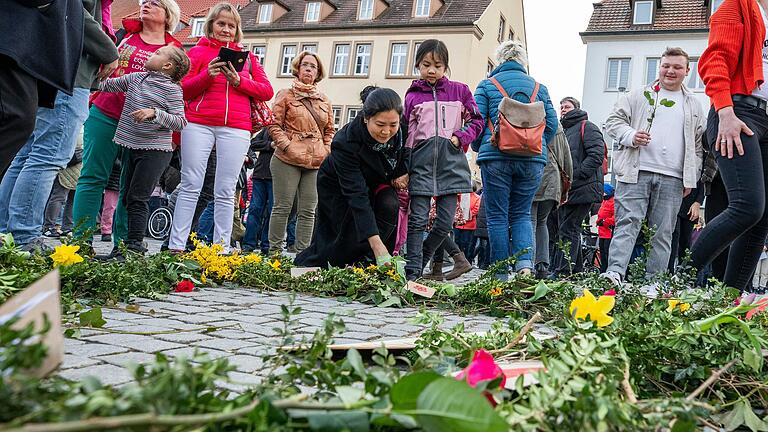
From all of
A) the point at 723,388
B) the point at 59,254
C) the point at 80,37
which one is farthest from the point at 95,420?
the point at 80,37

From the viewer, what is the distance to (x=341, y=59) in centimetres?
3394

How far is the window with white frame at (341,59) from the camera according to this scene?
110 ft

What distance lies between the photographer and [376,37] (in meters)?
32.9

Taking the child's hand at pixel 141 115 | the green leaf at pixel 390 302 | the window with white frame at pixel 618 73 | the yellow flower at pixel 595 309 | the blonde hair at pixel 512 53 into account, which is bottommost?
the green leaf at pixel 390 302

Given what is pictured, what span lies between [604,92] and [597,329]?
30371 millimetres

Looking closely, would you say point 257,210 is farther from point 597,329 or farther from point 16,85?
point 597,329

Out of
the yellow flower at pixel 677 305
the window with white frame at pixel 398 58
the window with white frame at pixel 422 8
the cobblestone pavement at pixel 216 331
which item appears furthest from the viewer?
the window with white frame at pixel 422 8

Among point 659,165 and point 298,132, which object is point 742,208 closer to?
point 659,165

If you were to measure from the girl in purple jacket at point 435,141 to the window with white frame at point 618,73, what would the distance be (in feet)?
86.3

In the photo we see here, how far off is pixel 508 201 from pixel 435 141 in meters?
0.77

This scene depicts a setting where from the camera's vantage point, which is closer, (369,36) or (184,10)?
(369,36)

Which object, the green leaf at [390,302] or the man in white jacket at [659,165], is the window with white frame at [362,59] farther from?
the green leaf at [390,302]

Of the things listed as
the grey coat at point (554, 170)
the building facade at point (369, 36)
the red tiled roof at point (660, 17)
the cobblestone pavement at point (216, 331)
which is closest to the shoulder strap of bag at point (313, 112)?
the grey coat at point (554, 170)

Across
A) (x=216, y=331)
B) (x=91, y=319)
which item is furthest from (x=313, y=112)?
(x=91, y=319)
